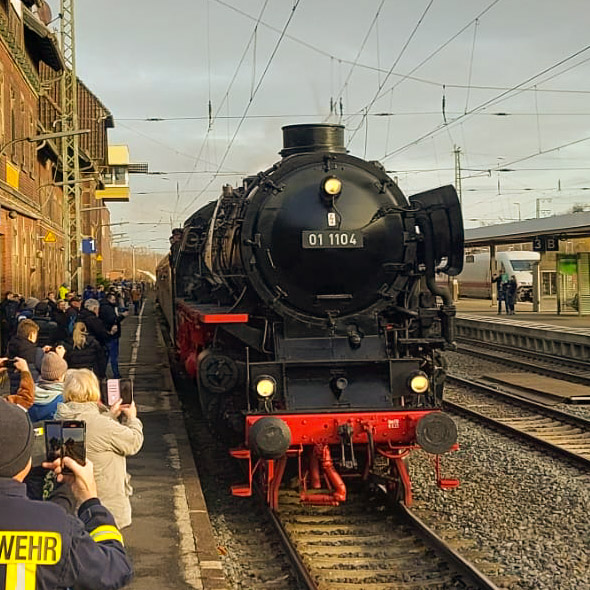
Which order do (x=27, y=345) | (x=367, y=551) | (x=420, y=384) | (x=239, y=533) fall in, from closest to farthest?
(x=367, y=551) < (x=239, y=533) < (x=420, y=384) < (x=27, y=345)

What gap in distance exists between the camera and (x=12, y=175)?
20.1 meters

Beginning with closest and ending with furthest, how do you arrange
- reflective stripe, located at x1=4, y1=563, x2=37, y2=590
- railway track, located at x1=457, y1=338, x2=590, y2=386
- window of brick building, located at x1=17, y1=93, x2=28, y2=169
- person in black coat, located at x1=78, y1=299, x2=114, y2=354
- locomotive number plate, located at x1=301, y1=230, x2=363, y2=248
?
reflective stripe, located at x1=4, y1=563, x2=37, y2=590, locomotive number plate, located at x1=301, y1=230, x2=363, y2=248, person in black coat, located at x1=78, y1=299, x2=114, y2=354, railway track, located at x1=457, y1=338, x2=590, y2=386, window of brick building, located at x1=17, y1=93, x2=28, y2=169

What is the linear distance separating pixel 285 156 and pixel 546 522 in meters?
4.11

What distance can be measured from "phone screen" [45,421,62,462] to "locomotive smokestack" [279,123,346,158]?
565 centimetres

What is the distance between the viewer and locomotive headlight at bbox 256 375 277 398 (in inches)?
286

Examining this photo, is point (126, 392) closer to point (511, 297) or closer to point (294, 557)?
point (294, 557)

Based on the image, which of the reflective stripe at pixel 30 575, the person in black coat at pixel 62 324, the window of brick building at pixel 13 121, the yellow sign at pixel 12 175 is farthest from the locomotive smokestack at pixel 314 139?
the window of brick building at pixel 13 121

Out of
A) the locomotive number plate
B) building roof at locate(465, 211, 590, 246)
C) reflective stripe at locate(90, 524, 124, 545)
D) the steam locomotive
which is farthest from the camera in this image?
building roof at locate(465, 211, 590, 246)

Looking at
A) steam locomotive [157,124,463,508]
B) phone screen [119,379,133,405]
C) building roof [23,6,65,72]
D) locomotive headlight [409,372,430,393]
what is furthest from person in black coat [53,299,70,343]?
building roof [23,6,65,72]

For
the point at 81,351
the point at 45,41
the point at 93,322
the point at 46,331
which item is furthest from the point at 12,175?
the point at 81,351

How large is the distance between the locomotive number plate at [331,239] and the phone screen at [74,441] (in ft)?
15.3

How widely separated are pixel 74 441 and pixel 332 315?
16.2 feet

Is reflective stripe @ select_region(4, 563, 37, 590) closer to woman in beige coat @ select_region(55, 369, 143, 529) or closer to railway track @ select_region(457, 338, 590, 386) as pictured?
woman in beige coat @ select_region(55, 369, 143, 529)

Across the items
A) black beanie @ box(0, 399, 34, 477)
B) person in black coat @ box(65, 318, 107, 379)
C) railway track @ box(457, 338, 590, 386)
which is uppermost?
black beanie @ box(0, 399, 34, 477)
